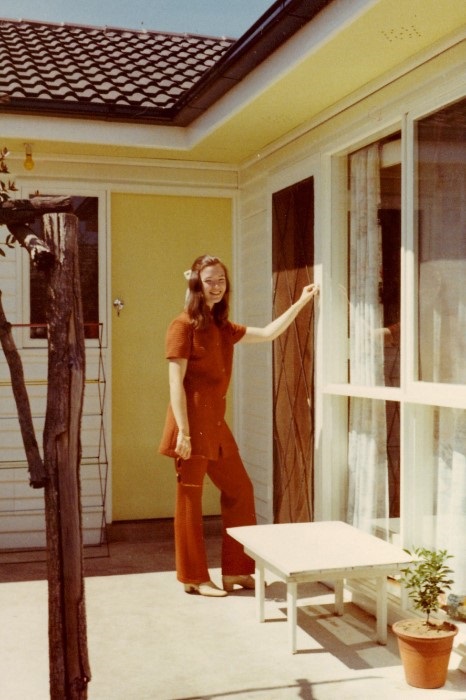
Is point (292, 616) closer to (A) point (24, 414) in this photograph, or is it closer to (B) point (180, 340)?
(B) point (180, 340)

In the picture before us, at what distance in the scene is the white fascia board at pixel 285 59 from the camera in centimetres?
419

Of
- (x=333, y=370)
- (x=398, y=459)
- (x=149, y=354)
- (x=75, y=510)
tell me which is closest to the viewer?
(x=75, y=510)

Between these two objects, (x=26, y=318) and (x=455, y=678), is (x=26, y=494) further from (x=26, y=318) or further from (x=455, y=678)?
(x=455, y=678)

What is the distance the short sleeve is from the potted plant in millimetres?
1986

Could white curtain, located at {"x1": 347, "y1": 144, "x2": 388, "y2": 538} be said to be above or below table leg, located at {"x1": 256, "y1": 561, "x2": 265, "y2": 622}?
above

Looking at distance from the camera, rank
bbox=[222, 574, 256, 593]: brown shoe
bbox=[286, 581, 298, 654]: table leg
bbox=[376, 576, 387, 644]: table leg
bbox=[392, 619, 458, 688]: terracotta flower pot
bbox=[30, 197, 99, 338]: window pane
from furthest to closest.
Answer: bbox=[30, 197, 99, 338]: window pane → bbox=[222, 574, 256, 593]: brown shoe → bbox=[376, 576, 387, 644]: table leg → bbox=[286, 581, 298, 654]: table leg → bbox=[392, 619, 458, 688]: terracotta flower pot

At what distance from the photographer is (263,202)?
7180 mm

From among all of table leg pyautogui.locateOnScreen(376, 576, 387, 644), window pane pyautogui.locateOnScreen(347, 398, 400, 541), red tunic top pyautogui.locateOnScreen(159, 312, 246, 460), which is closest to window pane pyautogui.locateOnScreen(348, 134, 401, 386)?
window pane pyautogui.locateOnScreen(347, 398, 400, 541)

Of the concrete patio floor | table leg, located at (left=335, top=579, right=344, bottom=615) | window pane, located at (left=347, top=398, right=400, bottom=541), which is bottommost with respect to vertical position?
the concrete patio floor

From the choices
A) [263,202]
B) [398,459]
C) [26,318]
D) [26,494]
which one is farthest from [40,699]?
[263,202]

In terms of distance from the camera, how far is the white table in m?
4.51

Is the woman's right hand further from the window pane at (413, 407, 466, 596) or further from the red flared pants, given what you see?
the window pane at (413, 407, 466, 596)

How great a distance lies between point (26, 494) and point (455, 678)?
412 cm

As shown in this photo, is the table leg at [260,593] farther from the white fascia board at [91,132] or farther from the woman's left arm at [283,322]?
the white fascia board at [91,132]
